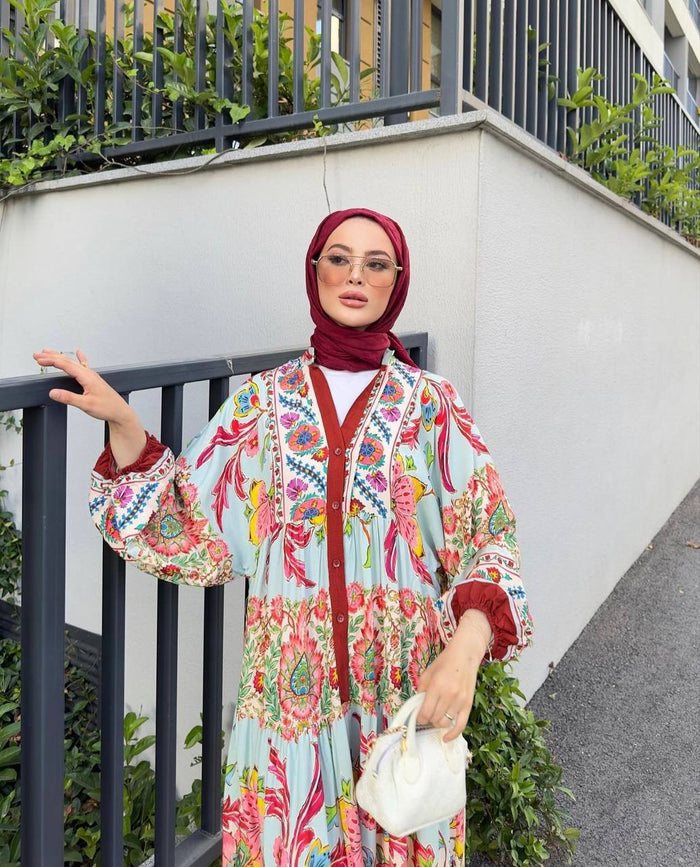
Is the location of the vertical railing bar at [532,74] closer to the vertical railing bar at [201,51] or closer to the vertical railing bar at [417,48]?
the vertical railing bar at [417,48]

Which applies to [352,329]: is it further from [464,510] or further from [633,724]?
[633,724]

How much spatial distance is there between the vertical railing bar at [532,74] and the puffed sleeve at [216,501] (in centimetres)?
230

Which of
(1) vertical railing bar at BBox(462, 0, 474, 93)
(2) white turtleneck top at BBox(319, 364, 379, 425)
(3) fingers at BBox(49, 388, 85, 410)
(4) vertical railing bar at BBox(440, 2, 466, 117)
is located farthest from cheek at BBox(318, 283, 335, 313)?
(1) vertical railing bar at BBox(462, 0, 474, 93)

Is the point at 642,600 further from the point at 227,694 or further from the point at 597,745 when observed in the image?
the point at 227,694

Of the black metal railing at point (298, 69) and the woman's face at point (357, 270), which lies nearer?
the woman's face at point (357, 270)

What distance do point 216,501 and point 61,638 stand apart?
0.38m

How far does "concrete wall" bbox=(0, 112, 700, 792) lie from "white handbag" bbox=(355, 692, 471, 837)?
1.32 m

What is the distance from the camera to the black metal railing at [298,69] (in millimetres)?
2684

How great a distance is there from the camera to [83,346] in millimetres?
3584

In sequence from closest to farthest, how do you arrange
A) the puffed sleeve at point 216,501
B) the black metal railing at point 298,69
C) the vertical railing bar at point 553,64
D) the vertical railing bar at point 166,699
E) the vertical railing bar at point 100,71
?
the puffed sleeve at point 216,501 < the vertical railing bar at point 166,699 < the black metal railing at point 298,69 < the vertical railing bar at point 553,64 < the vertical railing bar at point 100,71

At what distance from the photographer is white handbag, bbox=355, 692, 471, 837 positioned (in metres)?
1.21

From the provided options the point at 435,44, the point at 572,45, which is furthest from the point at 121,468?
the point at 435,44

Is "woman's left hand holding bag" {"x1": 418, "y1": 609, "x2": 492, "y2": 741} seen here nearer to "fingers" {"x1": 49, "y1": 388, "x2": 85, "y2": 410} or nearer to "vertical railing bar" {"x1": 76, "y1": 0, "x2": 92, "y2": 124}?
"fingers" {"x1": 49, "y1": 388, "x2": 85, "y2": 410}

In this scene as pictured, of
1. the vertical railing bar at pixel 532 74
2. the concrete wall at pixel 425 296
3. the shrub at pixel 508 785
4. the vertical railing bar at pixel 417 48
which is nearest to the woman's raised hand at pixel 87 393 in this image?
the concrete wall at pixel 425 296
